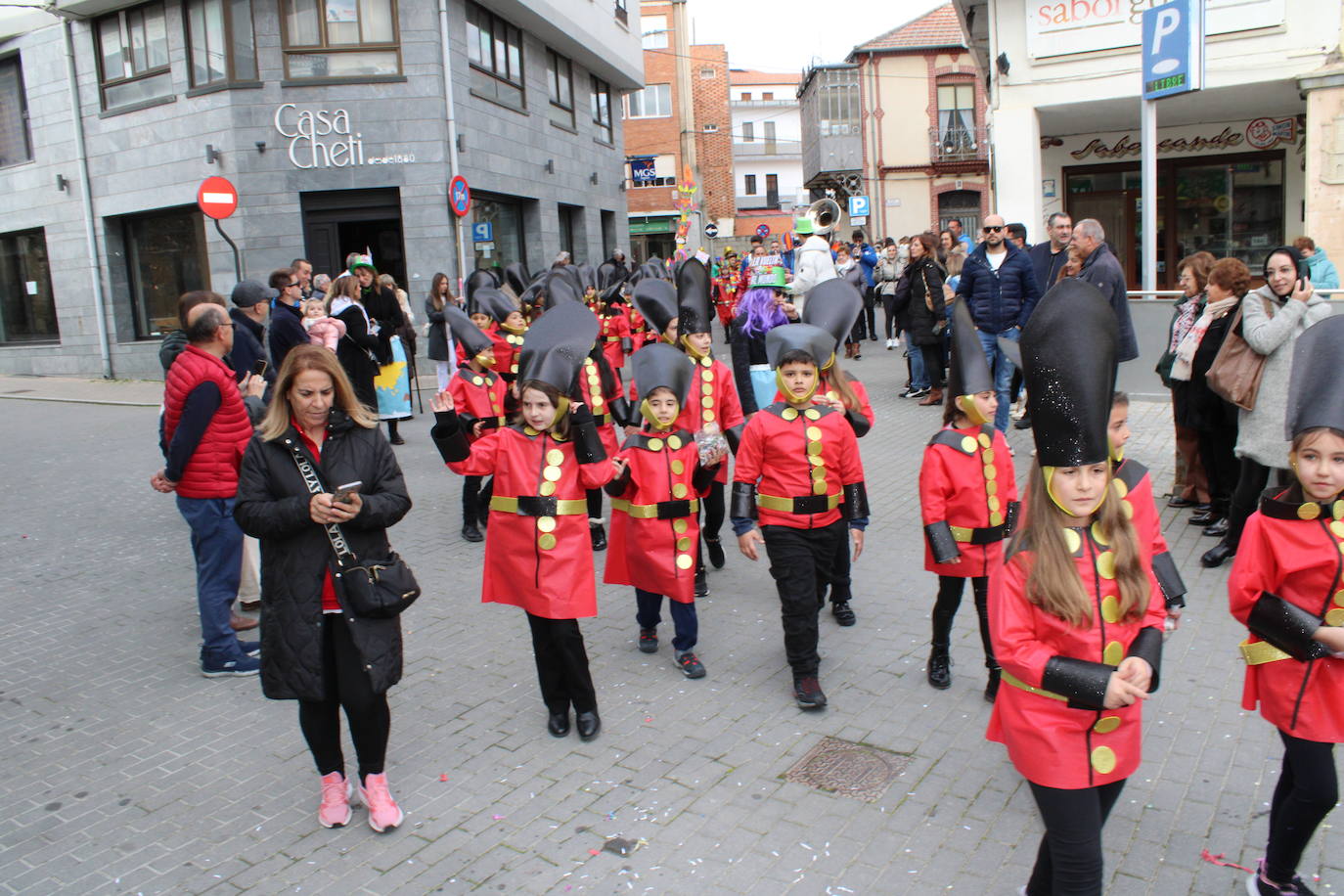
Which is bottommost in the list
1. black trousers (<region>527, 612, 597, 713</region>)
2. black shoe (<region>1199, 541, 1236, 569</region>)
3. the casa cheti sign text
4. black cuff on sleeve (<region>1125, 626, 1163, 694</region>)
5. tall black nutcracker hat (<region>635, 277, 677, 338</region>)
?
black shoe (<region>1199, 541, 1236, 569</region>)

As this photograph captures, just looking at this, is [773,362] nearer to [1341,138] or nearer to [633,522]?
[633,522]

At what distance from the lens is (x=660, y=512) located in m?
5.25

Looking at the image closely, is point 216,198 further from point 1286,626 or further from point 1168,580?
point 1286,626

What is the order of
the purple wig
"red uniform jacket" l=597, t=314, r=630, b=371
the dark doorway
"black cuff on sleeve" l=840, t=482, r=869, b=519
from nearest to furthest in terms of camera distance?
"black cuff on sleeve" l=840, t=482, r=869, b=519 < the purple wig < "red uniform jacket" l=597, t=314, r=630, b=371 < the dark doorway

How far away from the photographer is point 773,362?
16.9ft

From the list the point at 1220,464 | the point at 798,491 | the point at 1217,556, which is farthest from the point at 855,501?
the point at 1220,464

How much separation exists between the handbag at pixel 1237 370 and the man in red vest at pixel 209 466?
5943mm

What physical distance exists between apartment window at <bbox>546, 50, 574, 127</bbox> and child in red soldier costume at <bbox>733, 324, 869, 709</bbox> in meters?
21.1

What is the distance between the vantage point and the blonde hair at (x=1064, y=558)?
9.11 feet

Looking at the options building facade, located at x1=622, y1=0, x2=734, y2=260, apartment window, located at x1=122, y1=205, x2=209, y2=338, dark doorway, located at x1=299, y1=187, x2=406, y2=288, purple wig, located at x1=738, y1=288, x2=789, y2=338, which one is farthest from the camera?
building facade, located at x1=622, y1=0, x2=734, y2=260

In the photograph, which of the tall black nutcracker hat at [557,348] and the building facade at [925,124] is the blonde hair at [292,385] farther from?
the building facade at [925,124]

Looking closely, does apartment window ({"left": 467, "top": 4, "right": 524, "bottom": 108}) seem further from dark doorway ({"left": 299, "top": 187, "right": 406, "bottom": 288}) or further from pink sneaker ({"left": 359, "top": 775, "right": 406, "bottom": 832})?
pink sneaker ({"left": 359, "top": 775, "right": 406, "bottom": 832})

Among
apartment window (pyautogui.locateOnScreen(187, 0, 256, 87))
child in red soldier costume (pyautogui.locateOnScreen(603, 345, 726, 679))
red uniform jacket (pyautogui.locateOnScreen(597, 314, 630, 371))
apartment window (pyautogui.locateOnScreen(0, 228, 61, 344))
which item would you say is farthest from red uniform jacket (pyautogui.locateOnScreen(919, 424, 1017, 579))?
apartment window (pyautogui.locateOnScreen(0, 228, 61, 344))

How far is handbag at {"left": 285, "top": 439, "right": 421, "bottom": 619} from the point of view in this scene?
3.75 metres
